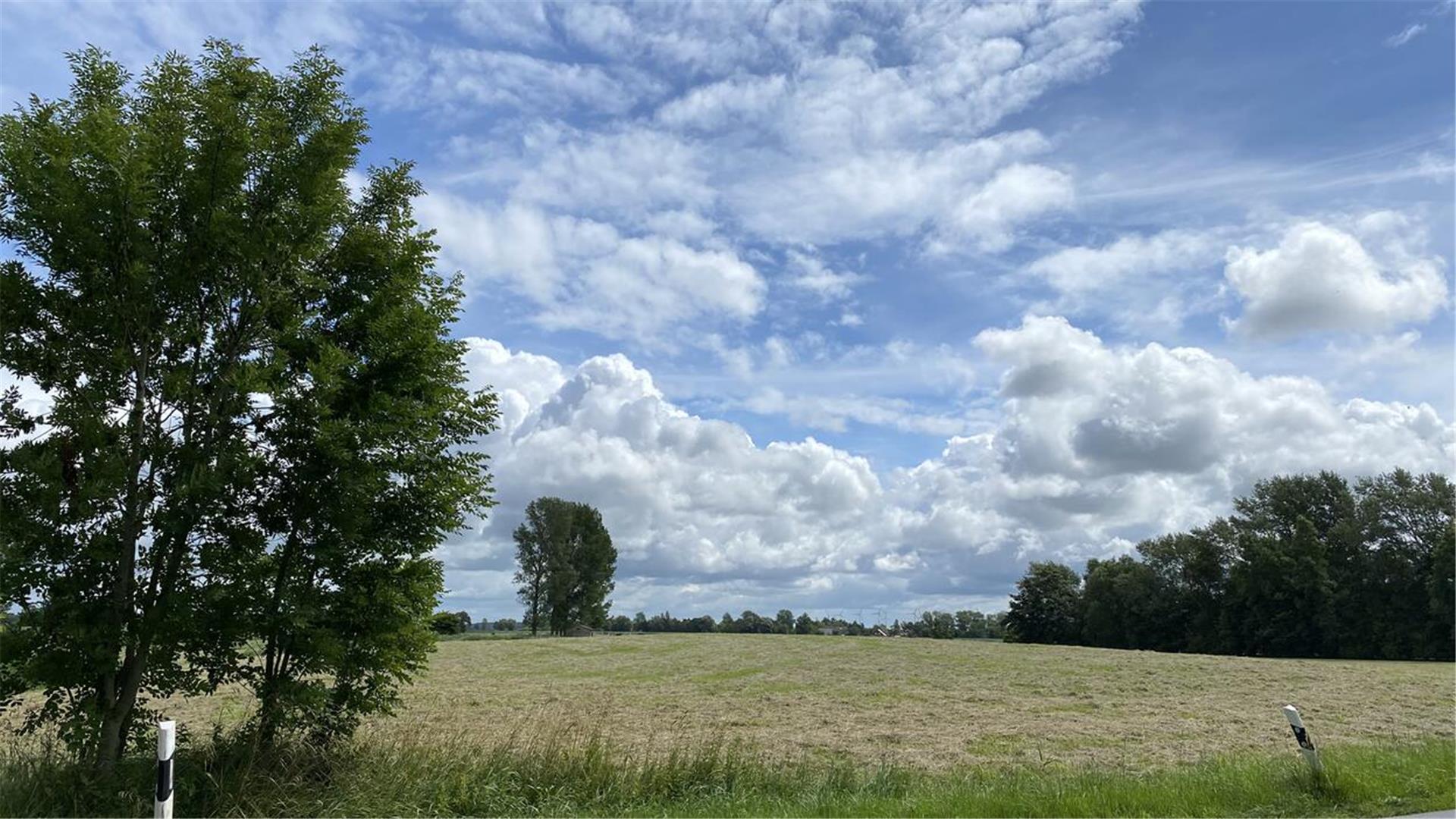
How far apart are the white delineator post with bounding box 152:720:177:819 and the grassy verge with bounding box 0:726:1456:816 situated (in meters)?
2.81

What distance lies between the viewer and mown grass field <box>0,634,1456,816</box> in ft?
32.2

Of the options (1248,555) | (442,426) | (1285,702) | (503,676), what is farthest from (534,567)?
(442,426)

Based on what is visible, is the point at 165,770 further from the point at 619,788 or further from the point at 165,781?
the point at 619,788

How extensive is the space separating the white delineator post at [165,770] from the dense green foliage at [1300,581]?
78497mm

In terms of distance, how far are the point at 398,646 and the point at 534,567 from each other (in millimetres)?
88606

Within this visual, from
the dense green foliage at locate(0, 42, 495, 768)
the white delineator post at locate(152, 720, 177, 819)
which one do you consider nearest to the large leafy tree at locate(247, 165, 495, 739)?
the dense green foliage at locate(0, 42, 495, 768)

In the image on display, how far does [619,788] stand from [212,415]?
6364 mm

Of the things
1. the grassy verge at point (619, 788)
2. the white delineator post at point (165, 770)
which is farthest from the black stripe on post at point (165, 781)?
the grassy verge at point (619, 788)

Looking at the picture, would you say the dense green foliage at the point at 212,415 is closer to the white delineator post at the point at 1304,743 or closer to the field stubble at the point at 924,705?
the field stubble at the point at 924,705

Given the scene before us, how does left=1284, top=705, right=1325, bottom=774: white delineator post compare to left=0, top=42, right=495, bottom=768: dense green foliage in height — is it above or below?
below

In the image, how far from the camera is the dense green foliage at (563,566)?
94562 mm

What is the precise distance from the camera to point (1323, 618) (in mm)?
73625

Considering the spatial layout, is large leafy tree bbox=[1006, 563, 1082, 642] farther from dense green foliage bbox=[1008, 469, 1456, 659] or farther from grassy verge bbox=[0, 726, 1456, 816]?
grassy verge bbox=[0, 726, 1456, 816]

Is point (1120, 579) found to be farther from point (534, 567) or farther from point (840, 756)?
point (840, 756)
